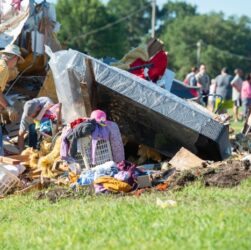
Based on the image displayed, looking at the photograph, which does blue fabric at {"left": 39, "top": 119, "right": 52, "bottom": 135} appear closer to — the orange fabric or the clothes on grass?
the clothes on grass

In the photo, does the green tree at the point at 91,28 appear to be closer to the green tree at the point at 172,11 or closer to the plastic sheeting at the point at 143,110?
the green tree at the point at 172,11

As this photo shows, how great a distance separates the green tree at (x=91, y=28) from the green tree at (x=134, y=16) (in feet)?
75.0

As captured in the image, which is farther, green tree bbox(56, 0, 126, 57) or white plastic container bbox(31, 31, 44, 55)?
green tree bbox(56, 0, 126, 57)

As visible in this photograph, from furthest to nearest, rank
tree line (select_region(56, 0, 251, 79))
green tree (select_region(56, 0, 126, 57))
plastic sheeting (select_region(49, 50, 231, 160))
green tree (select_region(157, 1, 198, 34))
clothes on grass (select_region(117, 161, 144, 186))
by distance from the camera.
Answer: green tree (select_region(157, 1, 198, 34)) < tree line (select_region(56, 0, 251, 79)) < green tree (select_region(56, 0, 126, 57)) < plastic sheeting (select_region(49, 50, 231, 160)) < clothes on grass (select_region(117, 161, 144, 186))

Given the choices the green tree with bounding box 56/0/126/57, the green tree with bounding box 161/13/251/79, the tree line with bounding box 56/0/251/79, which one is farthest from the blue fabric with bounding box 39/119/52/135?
the green tree with bounding box 161/13/251/79

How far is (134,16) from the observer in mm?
126750

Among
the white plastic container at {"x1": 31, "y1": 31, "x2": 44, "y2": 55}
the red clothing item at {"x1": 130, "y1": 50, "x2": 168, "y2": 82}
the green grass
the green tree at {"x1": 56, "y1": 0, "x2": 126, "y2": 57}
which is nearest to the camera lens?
the green grass

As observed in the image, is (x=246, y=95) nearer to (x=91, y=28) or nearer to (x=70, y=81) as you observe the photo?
(x=70, y=81)

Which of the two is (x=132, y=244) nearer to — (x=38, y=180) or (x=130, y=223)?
(x=130, y=223)

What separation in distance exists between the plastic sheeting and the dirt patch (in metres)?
1.08

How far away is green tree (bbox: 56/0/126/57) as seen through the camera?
83.2m

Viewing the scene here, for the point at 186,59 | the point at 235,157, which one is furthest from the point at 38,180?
the point at 186,59

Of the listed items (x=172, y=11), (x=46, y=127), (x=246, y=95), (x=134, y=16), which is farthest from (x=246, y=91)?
(x=172, y=11)

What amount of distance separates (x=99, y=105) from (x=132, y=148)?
3.13 ft
